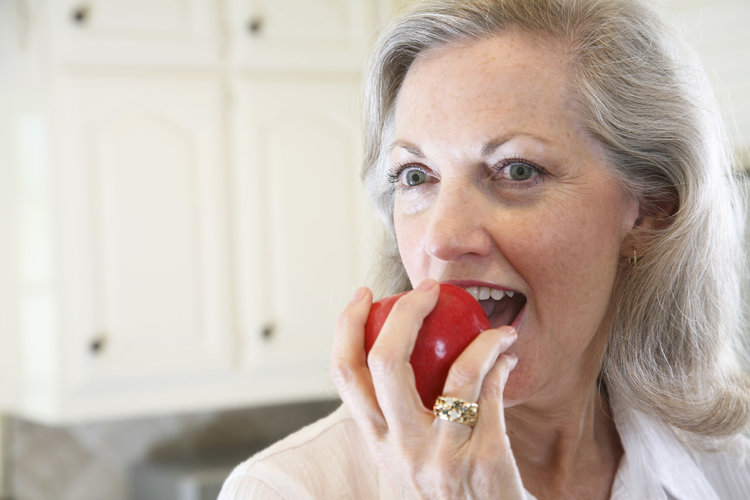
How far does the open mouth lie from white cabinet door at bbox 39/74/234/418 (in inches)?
67.1

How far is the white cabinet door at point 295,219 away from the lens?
2707 mm

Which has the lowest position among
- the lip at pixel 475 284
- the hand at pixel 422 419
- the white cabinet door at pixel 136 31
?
the hand at pixel 422 419

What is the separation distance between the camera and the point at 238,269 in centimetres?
270

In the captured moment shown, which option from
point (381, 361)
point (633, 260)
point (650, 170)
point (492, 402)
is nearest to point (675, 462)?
point (633, 260)

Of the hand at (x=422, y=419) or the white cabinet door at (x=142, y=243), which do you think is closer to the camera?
the hand at (x=422, y=419)

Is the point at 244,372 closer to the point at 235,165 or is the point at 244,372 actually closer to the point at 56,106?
the point at 235,165

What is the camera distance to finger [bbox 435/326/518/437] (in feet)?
2.67

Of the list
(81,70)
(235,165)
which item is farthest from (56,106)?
(235,165)

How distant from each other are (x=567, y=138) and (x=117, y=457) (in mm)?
2363

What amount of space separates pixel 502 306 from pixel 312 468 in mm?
289

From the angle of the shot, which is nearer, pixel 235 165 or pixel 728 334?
pixel 728 334

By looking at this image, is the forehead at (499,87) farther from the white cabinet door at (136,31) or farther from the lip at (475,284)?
the white cabinet door at (136,31)

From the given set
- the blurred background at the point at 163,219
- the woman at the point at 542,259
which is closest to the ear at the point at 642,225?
the woman at the point at 542,259

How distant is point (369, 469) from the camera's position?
1010 mm
